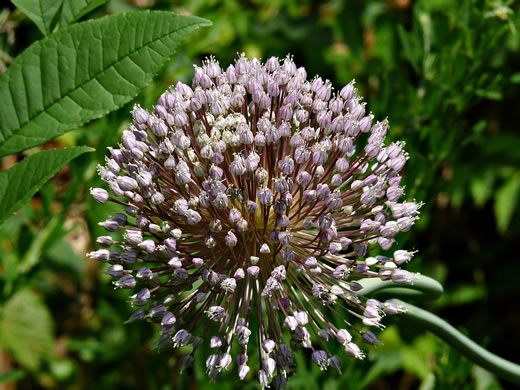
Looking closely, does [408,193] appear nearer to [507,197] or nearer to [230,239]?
[230,239]

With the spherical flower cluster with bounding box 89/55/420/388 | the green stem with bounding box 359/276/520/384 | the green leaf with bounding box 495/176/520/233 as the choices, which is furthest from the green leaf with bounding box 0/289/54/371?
the green leaf with bounding box 495/176/520/233

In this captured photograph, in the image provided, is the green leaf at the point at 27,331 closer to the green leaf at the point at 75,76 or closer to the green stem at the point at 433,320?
the green leaf at the point at 75,76

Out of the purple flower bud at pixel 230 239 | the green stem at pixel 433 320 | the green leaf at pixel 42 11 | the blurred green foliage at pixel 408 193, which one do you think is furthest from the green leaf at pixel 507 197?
the green leaf at pixel 42 11

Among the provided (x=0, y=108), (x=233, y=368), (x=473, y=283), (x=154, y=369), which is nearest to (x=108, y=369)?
(x=154, y=369)

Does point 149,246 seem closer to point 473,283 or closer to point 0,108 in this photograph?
point 0,108

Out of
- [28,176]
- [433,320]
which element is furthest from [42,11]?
[433,320]

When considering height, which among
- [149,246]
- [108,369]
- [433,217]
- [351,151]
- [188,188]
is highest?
[433,217]
